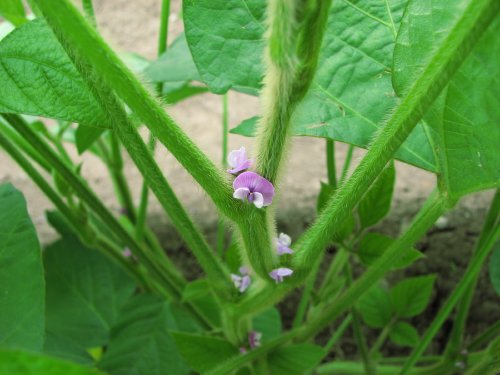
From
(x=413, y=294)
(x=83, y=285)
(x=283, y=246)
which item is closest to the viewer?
(x=283, y=246)

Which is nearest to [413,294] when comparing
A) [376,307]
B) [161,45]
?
[376,307]

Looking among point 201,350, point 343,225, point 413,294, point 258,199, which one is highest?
point 258,199

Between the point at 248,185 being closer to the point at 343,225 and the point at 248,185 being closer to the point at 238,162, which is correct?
the point at 238,162

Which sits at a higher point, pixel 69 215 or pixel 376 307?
pixel 69 215

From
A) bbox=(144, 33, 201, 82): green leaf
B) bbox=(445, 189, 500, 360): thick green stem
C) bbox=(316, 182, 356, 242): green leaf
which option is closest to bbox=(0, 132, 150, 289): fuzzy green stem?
bbox=(144, 33, 201, 82): green leaf

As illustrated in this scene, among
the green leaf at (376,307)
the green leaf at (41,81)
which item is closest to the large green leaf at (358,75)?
the green leaf at (41,81)
